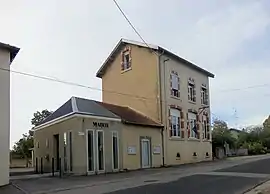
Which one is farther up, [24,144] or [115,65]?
[115,65]

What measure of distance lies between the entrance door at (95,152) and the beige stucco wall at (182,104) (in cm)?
787

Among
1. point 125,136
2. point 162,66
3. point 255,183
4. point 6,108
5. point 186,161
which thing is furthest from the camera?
point 186,161

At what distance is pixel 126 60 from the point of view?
3359 centimetres

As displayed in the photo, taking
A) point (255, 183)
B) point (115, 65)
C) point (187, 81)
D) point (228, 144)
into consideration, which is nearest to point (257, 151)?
point (228, 144)

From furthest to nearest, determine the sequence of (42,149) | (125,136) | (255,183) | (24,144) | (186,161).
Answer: (24,144) < (186,161) < (42,149) < (125,136) < (255,183)

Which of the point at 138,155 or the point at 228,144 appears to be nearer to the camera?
the point at 138,155

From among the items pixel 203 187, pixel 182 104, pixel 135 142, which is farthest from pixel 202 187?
pixel 182 104

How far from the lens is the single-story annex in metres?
22.8

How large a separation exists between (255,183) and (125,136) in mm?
11442

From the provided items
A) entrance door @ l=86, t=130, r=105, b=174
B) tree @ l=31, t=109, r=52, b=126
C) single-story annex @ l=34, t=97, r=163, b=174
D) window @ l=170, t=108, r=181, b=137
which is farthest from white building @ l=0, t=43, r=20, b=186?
tree @ l=31, t=109, r=52, b=126

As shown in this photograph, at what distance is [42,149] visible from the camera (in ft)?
90.8

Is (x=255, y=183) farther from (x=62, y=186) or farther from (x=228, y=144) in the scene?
(x=228, y=144)

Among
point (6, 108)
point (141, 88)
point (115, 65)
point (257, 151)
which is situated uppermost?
point (115, 65)

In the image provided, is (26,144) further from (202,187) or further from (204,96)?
(202,187)
